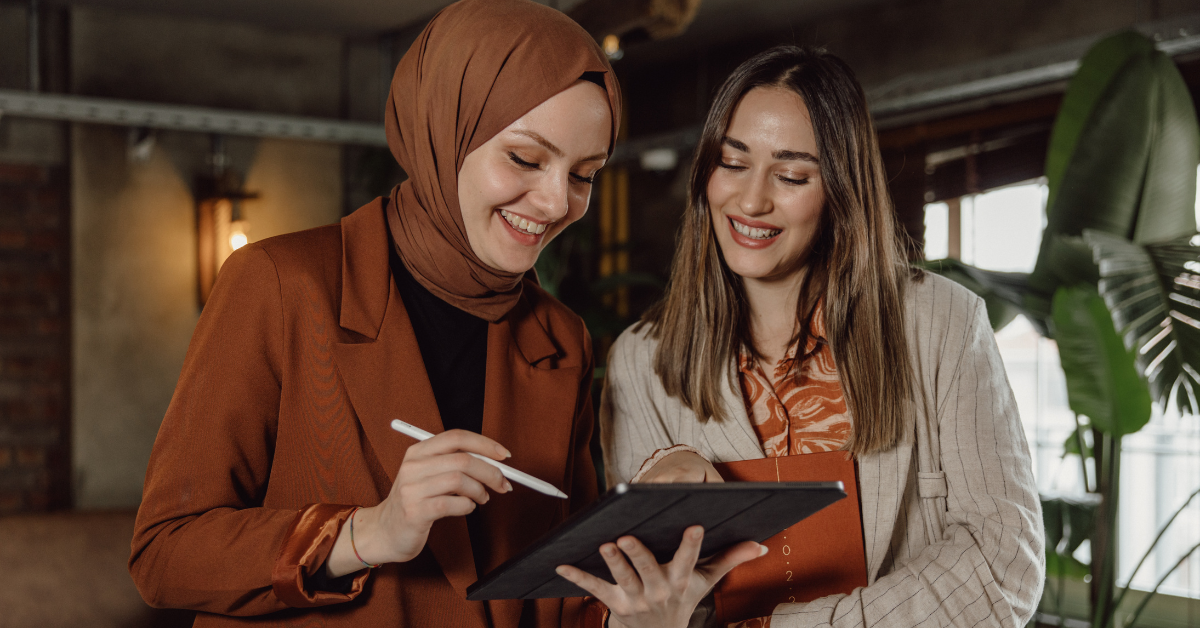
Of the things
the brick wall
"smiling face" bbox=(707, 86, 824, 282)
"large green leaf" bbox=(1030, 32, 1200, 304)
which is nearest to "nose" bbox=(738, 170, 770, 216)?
"smiling face" bbox=(707, 86, 824, 282)

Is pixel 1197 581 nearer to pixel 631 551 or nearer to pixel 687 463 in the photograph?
pixel 687 463

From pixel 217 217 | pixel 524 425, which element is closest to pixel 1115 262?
pixel 524 425

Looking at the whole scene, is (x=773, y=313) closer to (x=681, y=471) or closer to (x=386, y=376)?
(x=681, y=471)

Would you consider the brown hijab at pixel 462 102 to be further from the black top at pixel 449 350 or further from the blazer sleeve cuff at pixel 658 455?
the blazer sleeve cuff at pixel 658 455

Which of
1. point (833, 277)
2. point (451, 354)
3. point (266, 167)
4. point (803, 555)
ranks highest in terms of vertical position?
point (266, 167)

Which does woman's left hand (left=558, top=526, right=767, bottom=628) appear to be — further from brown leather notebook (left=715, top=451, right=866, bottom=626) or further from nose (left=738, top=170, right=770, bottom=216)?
nose (left=738, top=170, right=770, bottom=216)

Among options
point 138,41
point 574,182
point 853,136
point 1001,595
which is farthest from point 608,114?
point 138,41

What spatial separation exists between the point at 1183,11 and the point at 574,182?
13.4ft

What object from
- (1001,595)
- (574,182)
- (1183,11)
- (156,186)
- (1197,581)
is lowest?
(1197,581)

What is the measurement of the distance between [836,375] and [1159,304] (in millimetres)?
1448

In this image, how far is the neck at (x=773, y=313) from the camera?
1.51m

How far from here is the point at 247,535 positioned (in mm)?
972

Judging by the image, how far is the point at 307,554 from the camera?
952 millimetres

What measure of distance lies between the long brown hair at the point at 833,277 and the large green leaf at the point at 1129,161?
144cm
